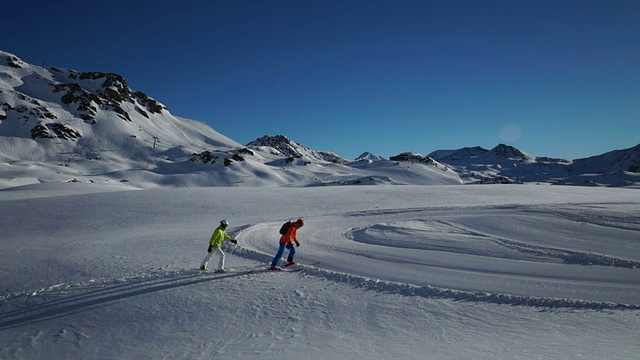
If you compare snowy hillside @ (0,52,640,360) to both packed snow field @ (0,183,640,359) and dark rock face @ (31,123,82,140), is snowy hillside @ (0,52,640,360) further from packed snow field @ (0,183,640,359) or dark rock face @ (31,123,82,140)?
dark rock face @ (31,123,82,140)

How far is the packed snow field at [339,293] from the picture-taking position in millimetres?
5871

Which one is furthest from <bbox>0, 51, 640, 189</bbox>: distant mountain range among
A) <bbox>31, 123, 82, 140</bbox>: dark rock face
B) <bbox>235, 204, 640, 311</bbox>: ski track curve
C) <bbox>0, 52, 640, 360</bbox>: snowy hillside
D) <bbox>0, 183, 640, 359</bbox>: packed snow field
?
<bbox>235, 204, 640, 311</bbox>: ski track curve

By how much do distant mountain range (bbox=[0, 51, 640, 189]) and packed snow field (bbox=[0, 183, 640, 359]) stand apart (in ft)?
202

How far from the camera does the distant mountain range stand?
289ft

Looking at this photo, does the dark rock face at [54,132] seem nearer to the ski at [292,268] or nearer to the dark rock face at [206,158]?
the dark rock face at [206,158]

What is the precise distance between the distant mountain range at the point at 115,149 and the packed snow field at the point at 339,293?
61.4 metres

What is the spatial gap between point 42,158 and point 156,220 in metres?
105

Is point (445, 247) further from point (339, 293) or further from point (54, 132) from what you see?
point (54, 132)

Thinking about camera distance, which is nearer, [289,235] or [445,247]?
[289,235]

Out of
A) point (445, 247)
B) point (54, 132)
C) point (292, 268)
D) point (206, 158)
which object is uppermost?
point (54, 132)

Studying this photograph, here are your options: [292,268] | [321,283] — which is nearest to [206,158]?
[292,268]

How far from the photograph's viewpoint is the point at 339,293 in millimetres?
8242

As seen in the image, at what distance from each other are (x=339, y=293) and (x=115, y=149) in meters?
129

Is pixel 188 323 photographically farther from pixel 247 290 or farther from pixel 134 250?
pixel 134 250
